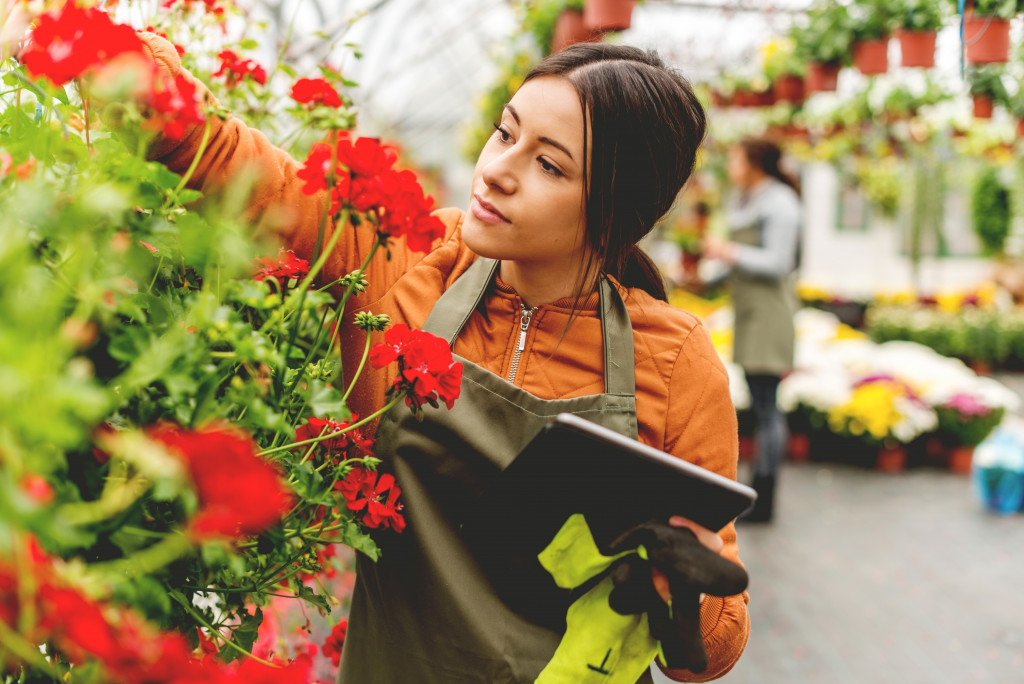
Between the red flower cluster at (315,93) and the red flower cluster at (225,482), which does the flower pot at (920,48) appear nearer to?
the red flower cluster at (315,93)

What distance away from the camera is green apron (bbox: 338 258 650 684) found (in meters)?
1.09

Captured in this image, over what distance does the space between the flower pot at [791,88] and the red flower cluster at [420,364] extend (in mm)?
5775

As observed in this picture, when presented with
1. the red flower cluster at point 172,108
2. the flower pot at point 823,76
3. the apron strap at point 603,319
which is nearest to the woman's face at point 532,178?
the apron strap at point 603,319

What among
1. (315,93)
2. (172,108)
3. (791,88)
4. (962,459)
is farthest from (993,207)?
(172,108)

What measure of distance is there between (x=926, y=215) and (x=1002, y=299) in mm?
2248

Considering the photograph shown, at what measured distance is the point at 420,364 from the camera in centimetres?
89

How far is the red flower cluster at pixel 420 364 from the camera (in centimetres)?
88

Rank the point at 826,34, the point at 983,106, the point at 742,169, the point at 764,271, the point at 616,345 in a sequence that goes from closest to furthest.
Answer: the point at 616,345 < the point at 764,271 < the point at 742,169 < the point at 826,34 < the point at 983,106

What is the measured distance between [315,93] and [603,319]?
48cm

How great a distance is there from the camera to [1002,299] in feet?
40.4

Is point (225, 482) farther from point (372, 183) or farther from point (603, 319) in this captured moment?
point (603, 319)

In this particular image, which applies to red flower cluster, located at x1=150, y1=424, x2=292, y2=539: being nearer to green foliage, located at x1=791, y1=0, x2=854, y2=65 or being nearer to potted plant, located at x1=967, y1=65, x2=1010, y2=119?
green foliage, located at x1=791, y1=0, x2=854, y2=65

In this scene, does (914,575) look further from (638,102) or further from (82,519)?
(82,519)

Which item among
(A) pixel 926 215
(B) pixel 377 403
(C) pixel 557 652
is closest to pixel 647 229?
(B) pixel 377 403
